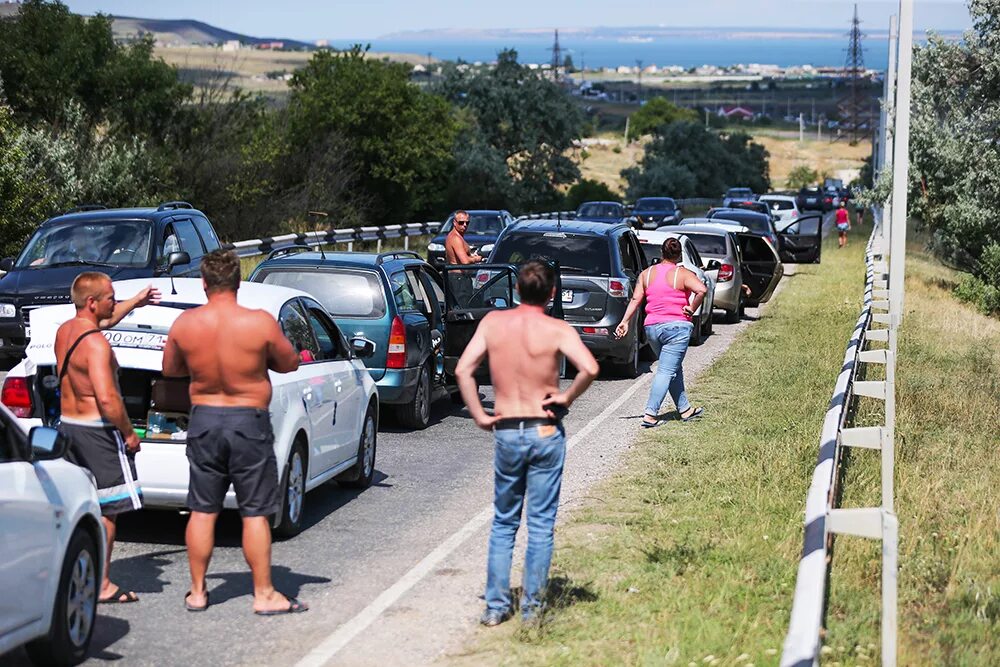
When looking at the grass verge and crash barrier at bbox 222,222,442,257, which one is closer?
the grass verge

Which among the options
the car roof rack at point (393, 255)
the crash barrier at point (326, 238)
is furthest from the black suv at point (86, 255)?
the crash barrier at point (326, 238)

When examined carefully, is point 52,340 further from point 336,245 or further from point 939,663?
point 336,245

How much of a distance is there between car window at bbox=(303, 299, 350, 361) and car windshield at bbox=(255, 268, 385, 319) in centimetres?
271

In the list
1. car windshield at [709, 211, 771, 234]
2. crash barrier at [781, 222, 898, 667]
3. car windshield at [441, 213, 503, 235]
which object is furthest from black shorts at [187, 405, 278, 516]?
car windshield at [709, 211, 771, 234]

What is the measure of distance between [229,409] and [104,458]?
80 centimetres

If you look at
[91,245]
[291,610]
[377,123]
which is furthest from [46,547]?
[377,123]

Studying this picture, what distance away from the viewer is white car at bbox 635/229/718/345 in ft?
78.2

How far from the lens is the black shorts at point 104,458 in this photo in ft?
26.6

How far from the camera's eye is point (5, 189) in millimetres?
24922

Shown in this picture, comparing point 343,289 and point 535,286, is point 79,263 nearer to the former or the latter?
point 343,289

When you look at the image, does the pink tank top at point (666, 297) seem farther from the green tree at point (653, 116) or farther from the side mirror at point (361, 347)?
the green tree at point (653, 116)

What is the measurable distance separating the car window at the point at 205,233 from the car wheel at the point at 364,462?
8.46 metres

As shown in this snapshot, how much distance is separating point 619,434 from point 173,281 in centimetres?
582

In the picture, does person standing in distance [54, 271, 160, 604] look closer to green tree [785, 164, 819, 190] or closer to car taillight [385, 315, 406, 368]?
car taillight [385, 315, 406, 368]
